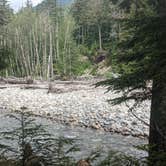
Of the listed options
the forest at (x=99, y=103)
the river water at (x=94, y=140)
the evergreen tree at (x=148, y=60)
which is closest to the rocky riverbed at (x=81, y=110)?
A: the forest at (x=99, y=103)

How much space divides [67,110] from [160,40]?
14.7 m

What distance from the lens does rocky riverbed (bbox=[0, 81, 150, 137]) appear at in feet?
45.1

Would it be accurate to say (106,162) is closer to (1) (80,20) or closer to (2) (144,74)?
(2) (144,74)

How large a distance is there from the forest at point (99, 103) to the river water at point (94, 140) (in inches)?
1.2

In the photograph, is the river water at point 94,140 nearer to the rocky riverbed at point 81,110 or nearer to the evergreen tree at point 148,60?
the rocky riverbed at point 81,110

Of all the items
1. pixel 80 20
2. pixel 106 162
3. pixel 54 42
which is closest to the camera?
pixel 106 162

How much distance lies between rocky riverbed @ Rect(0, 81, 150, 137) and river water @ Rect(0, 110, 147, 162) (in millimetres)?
577

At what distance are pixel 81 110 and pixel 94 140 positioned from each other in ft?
18.7

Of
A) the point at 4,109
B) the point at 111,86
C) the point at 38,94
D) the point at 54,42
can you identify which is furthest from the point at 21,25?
the point at 111,86

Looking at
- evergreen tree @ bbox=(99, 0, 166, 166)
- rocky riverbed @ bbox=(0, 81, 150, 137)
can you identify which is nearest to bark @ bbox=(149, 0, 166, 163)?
evergreen tree @ bbox=(99, 0, 166, 166)

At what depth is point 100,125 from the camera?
46.7 feet

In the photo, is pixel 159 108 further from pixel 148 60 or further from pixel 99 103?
pixel 99 103

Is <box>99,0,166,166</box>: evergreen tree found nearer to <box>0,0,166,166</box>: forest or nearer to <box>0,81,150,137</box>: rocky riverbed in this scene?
<box>0,0,166,166</box>: forest

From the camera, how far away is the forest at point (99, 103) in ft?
12.6
